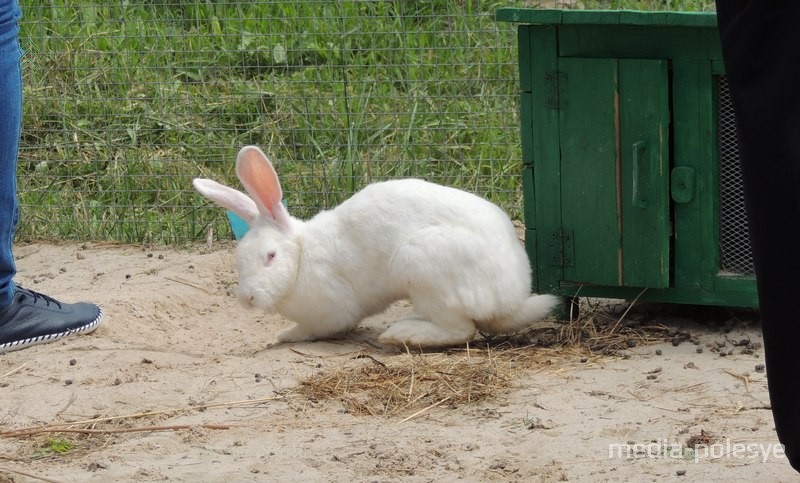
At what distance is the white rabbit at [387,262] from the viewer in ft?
12.3

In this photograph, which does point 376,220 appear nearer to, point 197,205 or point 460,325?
point 460,325

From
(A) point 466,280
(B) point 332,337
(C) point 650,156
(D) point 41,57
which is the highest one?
(D) point 41,57

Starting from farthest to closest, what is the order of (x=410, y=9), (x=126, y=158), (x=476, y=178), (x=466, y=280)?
(x=410, y=9) → (x=126, y=158) → (x=476, y=178) → (x=466, y=280)

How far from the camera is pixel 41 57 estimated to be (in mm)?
5996

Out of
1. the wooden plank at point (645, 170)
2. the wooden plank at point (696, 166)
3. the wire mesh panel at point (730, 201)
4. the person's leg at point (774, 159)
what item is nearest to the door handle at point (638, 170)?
the wooden plank at point (645, 170)

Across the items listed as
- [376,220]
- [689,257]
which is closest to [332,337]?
[376,220]

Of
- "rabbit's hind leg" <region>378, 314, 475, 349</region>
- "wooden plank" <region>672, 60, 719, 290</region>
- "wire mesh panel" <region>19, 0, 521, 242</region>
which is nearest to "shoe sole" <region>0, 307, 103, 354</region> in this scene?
"rabbit's hind leg" <region>378, 314, 475, 349</region>

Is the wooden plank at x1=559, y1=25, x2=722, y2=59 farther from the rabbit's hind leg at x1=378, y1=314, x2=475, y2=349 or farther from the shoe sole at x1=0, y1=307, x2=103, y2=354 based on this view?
the shoe sole at x1=0, y1=307, x2=103, y2=354

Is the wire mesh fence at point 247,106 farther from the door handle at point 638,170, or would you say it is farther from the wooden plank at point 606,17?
the door handle at point 638,170

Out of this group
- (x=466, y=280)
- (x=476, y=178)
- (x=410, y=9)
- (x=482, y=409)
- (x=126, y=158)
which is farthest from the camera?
(x=410, y=9)

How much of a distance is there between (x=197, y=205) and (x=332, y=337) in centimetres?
168

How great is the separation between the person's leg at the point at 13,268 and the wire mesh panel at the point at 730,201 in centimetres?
225

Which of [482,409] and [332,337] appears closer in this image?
[482,409]

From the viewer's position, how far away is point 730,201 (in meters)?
3.85
